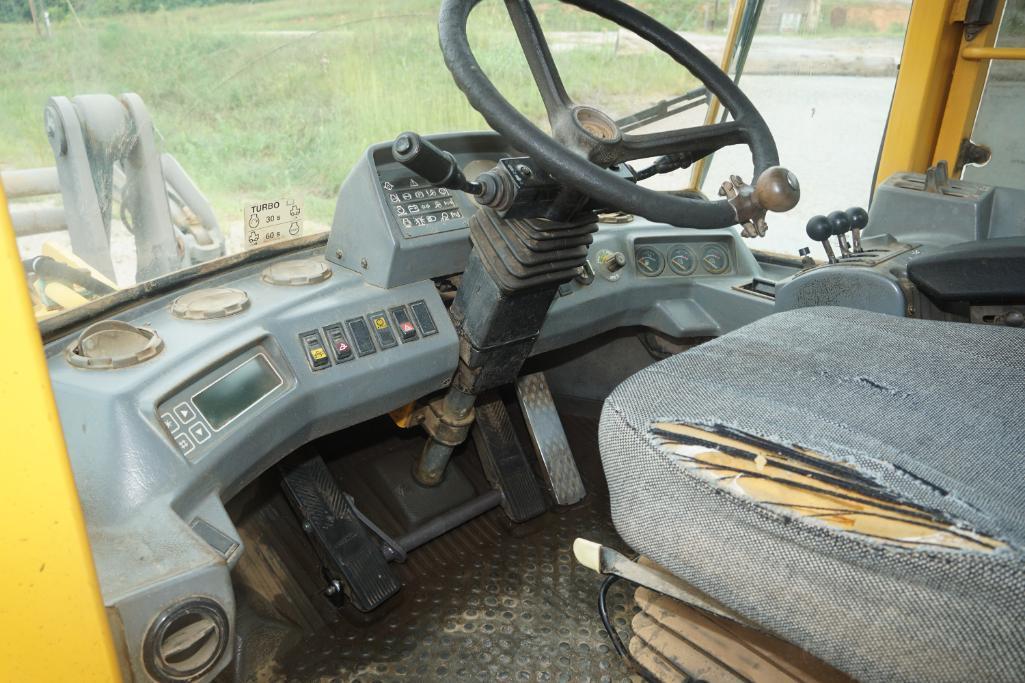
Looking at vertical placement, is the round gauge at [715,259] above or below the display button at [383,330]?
below

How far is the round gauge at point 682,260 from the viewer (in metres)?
2.25

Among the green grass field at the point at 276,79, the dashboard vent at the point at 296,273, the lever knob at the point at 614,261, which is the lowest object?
the lever knob at the point at 614,261

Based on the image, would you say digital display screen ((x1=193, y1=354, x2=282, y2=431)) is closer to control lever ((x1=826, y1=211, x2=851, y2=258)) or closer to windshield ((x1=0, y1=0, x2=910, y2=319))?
windshield ((x1=0, y1=0, x2=910, y2=319))

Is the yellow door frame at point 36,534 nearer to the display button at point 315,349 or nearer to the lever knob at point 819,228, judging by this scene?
the display button at point 315,349

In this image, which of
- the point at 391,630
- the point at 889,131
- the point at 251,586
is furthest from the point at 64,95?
the point at 889,131

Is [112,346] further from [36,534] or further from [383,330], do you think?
[36,534]

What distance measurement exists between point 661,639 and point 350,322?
79 cm

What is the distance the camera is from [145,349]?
4.16 ft

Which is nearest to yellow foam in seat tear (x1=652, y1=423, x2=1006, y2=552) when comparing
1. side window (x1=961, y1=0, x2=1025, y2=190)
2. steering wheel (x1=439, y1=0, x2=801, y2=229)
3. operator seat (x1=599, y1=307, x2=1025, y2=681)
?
operator seat (x1=599, y1=307, x2=1025, y2=681)

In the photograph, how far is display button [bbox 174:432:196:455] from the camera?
1193 mm

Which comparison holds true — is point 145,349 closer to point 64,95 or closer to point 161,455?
point 161,455

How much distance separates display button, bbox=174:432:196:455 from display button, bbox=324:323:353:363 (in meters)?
0.35

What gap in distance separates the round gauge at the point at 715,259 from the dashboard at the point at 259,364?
17 cm

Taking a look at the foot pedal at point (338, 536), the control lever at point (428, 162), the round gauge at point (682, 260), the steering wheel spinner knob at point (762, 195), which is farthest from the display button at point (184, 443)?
the round gauge at point (682, 260)
